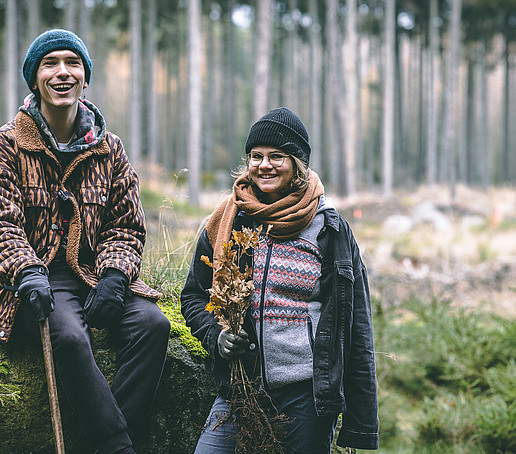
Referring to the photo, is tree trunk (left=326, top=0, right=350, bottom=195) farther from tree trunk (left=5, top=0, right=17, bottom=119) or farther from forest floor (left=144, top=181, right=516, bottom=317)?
tree trunk (left=5, top=0, right=17, bottom=119)

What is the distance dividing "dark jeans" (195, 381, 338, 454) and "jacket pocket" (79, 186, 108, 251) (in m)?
1.11

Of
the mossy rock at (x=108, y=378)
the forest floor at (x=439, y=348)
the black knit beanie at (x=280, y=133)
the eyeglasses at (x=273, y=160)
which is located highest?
the black knit beanie at (x=280, y=133)

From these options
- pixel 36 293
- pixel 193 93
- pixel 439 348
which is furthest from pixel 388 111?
pixel 36 293

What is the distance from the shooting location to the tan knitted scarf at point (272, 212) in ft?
8.84

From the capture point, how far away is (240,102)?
1752 inches

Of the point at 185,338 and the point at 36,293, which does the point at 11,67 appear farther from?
the point at 36,293

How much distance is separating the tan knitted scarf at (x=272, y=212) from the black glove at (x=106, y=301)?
51 cm

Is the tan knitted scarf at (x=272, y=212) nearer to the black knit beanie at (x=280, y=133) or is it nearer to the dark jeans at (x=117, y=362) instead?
the black knit beanie at (x=280, y=133)

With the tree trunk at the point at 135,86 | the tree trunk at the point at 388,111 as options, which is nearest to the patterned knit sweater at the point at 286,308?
the tree trunk at the point at 135,86

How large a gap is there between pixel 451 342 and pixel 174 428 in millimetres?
3506

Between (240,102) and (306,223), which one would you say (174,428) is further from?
(240,102)

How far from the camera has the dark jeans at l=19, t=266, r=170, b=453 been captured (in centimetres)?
261

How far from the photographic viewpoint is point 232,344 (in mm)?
2541

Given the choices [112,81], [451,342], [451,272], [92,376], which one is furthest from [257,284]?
[112,81]
